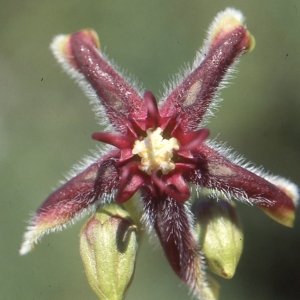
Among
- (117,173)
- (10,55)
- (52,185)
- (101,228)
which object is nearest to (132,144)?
(117,173)

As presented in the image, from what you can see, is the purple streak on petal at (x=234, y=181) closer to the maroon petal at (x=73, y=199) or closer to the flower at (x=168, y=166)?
the flower at (x=168, y=166)

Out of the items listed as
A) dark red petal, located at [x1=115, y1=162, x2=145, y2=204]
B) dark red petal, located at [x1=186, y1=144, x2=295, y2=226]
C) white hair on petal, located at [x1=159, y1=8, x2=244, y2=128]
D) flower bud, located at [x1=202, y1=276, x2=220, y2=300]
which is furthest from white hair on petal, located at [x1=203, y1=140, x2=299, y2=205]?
flower bud, located at [x1=202, y1=276, x2=220, y2=300]

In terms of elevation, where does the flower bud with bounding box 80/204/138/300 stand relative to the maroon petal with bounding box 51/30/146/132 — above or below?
below

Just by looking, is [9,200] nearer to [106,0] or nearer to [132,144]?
[106,0]

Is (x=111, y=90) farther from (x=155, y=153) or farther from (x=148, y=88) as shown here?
(x=148, y=88)

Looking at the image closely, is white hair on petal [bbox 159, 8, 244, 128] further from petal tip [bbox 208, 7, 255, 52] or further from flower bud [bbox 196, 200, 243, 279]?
flower bud [bbox 196, 200, 243, 279]

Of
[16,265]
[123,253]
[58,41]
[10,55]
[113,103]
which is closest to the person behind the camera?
[123,253]
